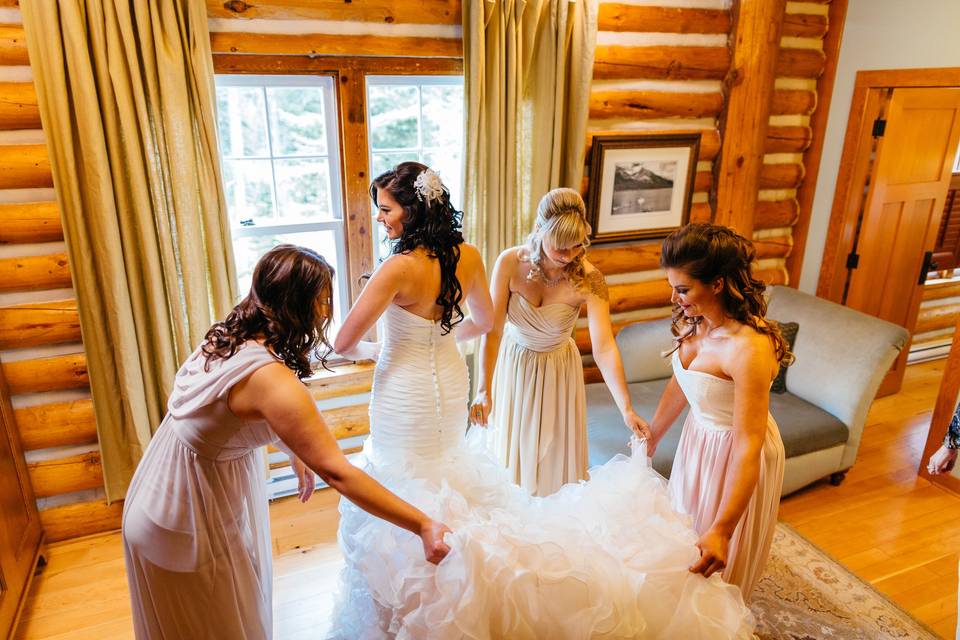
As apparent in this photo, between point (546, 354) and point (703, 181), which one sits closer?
point (546, 354)

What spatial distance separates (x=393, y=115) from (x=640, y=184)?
1670mm

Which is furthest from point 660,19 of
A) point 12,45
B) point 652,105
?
point 12,45

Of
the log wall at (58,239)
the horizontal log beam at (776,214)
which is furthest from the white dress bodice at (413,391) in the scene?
the horizontal log beam at (776,214)

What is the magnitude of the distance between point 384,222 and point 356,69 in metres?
1.31

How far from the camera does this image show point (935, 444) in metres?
4.04

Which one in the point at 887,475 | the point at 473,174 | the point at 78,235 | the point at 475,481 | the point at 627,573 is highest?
the point at 473,174

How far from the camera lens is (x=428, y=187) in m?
2.36

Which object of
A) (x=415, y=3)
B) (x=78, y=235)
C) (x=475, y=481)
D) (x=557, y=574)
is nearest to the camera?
(x=557, y=574)

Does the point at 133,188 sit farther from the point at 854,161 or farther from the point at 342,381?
the point at 854,161

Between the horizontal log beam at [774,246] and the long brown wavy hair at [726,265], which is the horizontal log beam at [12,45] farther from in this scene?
the horizontal log beam at [774,246]

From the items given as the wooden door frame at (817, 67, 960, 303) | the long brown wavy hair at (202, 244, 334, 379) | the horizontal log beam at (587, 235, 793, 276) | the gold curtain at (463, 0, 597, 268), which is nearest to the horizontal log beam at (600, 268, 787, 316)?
the horizontal log beam at (587, 235, 793, 276)

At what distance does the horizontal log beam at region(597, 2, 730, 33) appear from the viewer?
3.81m

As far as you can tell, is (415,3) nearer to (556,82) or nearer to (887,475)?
(556,82)

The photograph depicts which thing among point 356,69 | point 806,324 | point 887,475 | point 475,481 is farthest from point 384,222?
point 887,475
